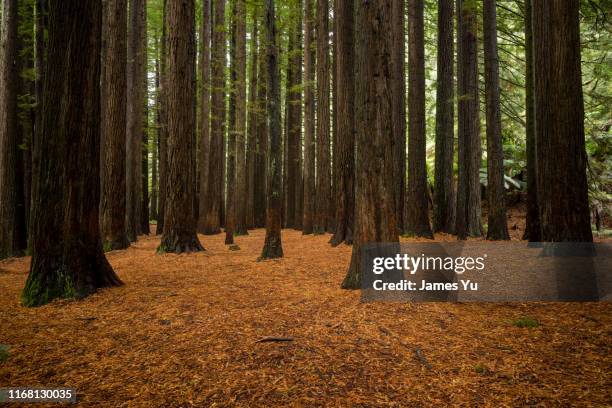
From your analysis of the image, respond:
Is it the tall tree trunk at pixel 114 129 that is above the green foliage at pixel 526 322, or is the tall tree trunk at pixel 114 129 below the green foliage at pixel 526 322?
above

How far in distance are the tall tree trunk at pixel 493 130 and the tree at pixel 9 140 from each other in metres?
12.6

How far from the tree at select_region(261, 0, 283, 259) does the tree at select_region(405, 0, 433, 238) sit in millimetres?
5223

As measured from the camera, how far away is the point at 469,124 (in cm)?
1216

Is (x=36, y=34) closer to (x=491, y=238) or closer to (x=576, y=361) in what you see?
(x=576, y=361)

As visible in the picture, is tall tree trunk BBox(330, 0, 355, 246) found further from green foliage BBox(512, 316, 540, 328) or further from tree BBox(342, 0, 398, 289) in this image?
green foliage BBox(512, 316, 540, 328)

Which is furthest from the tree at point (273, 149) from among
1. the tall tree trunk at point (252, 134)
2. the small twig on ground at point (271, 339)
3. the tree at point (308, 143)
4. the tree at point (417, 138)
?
the tall tree trunk at point (252, 134)

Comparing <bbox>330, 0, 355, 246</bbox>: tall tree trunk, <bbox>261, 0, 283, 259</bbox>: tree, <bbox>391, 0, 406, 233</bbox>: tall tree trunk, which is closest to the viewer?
<bbox>261, 0, 283, 259</bbox>: tree

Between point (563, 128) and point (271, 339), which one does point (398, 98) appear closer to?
point (563, 128)

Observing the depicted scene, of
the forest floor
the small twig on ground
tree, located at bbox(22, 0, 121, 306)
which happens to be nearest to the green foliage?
the forest floor

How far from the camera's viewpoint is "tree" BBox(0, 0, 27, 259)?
8.38 m

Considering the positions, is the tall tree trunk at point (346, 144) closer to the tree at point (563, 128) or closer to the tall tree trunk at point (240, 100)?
the tall tree trunk at point (240, 100)

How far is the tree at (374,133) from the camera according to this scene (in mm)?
4891

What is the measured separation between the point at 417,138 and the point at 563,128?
6.67 meters

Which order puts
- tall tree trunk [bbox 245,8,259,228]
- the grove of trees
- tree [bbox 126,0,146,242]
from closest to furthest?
the grove of trees, tree [bbox 126,0,146,242], tall tree trunk [bbox 245,8,259,228]
